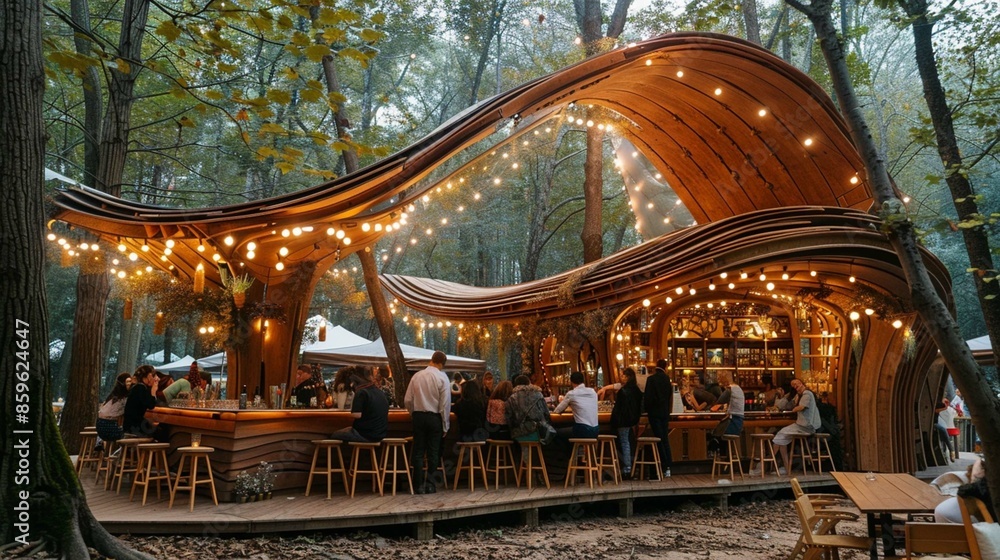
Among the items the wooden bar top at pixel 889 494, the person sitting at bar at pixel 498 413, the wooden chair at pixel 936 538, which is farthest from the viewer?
the person sitting at bar at pixel 498 413

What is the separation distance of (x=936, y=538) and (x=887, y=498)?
1079 millimetres

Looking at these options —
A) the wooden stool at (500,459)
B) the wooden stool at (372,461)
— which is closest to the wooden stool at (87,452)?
the wooden stool at (372,461)

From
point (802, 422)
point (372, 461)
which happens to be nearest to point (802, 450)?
point (802, 422)

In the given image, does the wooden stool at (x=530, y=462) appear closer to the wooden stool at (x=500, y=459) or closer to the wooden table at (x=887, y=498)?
the wooden stool at (x=500, y=459)

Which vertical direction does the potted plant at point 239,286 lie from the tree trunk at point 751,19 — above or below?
below

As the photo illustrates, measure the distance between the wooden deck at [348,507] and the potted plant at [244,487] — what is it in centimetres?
14

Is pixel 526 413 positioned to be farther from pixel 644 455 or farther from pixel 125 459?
pixel 125 459

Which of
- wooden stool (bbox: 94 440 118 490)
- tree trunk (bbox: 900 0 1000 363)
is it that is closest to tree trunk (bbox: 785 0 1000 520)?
tree trunk (bbox: 900 0 1000 363)

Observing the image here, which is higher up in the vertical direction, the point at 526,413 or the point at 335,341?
the point at 335,341

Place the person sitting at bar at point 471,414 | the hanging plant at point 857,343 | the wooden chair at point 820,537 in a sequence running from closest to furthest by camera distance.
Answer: the wooden chair at point 820,537 → the person sitting at bar at point 471,414 → the hanging plant at point 857,343

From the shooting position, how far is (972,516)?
4.43 metres

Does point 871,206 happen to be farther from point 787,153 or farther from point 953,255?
point 953,255

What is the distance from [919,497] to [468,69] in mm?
27460

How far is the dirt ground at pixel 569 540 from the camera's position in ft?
20.3
